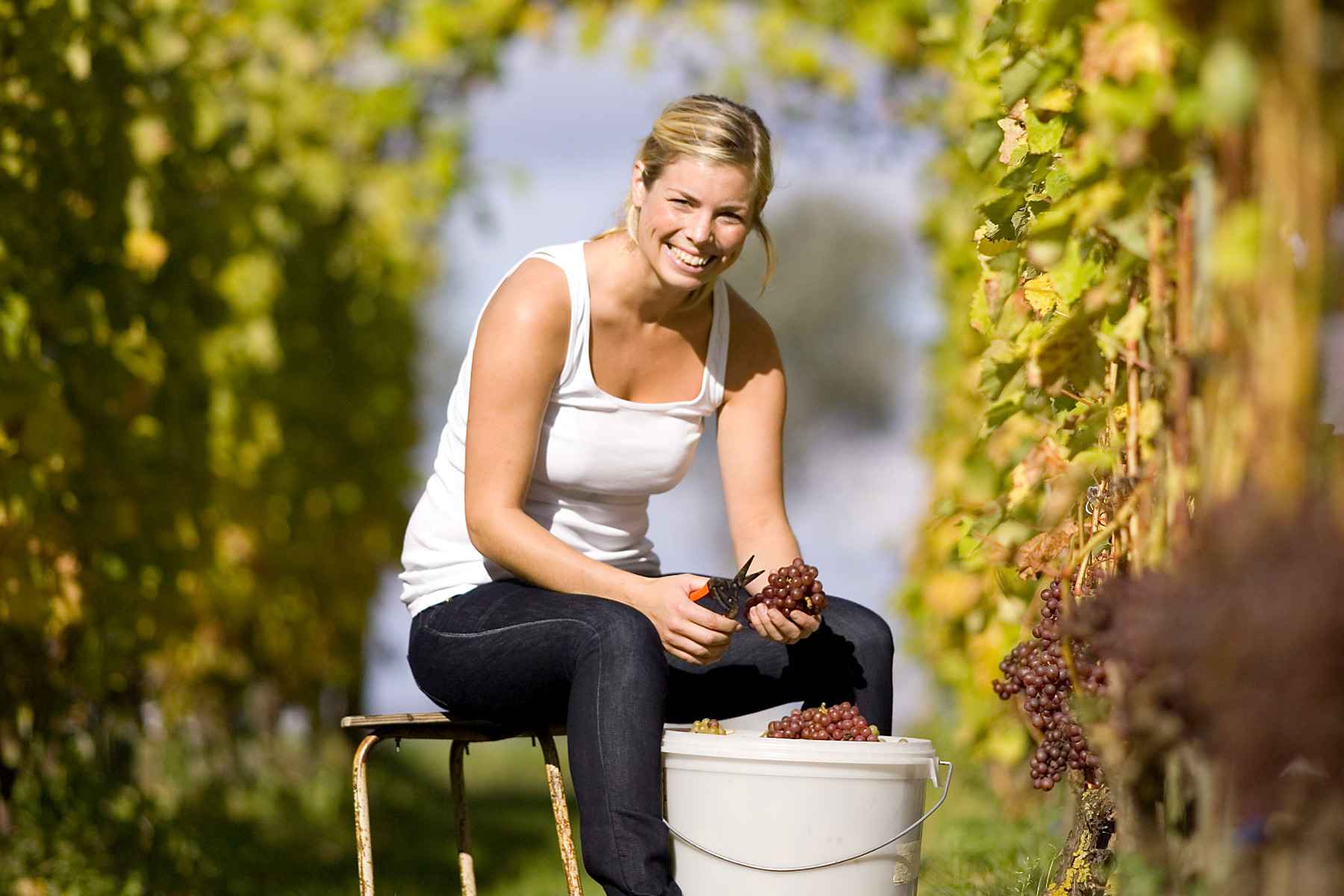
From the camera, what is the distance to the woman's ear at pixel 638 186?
8.27 ft

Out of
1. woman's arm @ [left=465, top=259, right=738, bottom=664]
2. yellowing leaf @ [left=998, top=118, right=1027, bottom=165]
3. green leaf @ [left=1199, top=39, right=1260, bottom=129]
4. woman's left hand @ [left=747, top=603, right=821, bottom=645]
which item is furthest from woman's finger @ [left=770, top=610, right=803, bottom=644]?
green leaf @ [left=1199, top=39, right=1260, bottom=129]

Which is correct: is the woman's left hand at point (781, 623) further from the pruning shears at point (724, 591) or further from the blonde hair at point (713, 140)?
the blonde hair at point (713, 140)

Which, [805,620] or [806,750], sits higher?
[805,620]

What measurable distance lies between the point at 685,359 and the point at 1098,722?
1175 mm

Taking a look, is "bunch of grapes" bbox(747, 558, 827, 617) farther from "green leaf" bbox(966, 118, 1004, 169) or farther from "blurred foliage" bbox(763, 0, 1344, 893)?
"green leaf" bbox(966, 118, 1004, 169)

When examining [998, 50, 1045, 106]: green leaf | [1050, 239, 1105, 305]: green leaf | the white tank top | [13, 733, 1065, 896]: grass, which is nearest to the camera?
[1050, 239, 1105, 305]: green leaf

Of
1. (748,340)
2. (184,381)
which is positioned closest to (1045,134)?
(748,340)

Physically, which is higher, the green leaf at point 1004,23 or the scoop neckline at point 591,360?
the green leaf at point 1004,23

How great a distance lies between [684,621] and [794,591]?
162 millimetres

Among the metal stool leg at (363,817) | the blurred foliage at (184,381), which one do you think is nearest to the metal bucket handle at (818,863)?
the metal stool leg at (363,817)

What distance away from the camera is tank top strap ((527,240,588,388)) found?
8.11ft

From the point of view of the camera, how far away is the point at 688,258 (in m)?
2.43

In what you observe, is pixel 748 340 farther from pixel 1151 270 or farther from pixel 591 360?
pixel 1151 270

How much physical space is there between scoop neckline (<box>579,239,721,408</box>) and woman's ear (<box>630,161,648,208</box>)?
0.36 ft
